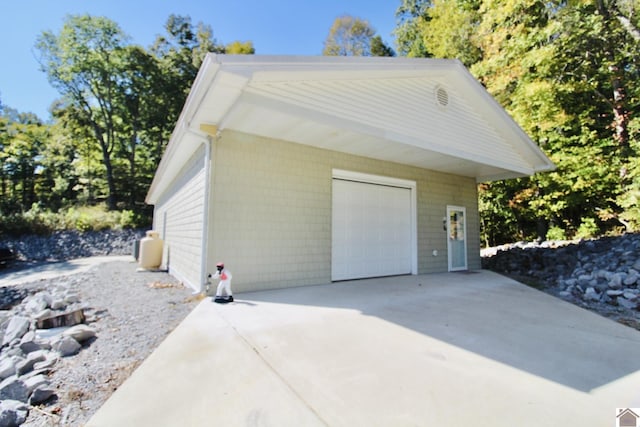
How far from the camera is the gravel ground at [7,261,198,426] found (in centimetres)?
182

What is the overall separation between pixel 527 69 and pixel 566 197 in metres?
4.97

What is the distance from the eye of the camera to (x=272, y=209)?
5129 millimetres

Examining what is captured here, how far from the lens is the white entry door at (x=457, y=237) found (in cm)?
789

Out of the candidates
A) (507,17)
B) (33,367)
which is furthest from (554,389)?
(507,17)

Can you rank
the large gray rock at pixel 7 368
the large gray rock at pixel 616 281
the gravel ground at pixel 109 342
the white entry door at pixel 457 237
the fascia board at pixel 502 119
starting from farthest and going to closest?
the white entry door at pixel 457 237 → the fascia board at pixel 502 119 → the large gray rock at pixel 616 281 → the large gray rock at pixel 7 368 → the gravel ground at pixel 109 342

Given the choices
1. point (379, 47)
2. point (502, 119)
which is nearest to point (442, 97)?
point (502, 119)

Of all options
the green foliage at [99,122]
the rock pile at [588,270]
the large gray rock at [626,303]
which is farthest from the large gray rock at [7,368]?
the green foliage at [99,122]

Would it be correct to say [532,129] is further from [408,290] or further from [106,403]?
[106,403]

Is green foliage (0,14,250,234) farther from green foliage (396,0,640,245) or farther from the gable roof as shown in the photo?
green foliage (396,0,640,245)

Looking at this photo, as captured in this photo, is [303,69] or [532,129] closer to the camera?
[303,69]

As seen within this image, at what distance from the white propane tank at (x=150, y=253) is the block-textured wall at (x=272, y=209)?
5086mm

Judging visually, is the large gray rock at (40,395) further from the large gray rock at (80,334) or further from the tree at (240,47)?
the tree at (240,47)

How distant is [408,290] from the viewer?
523cm

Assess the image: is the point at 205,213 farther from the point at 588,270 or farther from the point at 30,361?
the point at 588,270
